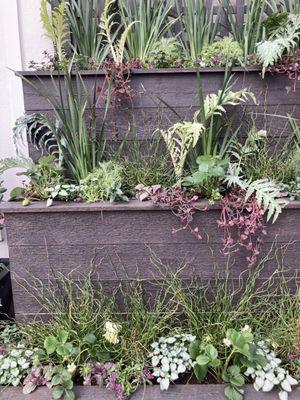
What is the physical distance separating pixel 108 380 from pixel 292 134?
1.55 m

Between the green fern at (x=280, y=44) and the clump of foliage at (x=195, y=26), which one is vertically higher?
the clump of foliage at (x=195, y=26)

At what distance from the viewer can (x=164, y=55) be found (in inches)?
87.7

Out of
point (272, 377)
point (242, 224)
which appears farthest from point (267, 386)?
point (242, 224)

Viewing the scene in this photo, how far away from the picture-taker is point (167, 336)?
1819mm

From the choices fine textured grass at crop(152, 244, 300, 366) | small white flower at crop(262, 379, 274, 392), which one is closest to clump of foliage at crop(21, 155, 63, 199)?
fine textured grass at crop(152, 244, 300, 366)

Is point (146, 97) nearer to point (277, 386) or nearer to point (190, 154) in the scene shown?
point (190, 154)

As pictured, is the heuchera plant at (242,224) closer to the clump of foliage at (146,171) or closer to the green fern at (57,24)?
the clump of foliage at (146,171)

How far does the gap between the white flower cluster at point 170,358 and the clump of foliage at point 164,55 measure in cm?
148

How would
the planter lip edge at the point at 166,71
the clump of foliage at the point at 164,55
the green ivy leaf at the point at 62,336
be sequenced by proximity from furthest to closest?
the clump of foliage at the point at 164,55
the planter lip edge at the point at 166,71
the green ivy leaf at the point at 62,336

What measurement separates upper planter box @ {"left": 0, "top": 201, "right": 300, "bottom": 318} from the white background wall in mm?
955

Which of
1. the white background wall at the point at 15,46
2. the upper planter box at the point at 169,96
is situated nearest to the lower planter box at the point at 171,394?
the upper planter box at the point at 169,96

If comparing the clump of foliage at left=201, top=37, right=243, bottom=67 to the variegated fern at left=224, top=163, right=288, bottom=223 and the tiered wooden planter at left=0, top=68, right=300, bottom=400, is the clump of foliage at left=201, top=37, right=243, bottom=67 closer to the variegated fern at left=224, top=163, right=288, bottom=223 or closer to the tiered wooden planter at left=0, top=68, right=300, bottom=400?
the variegated fern at left=224, top=163, right=288, bottom=223

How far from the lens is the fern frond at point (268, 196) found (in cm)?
174

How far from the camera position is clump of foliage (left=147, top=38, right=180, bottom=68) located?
222 cm
